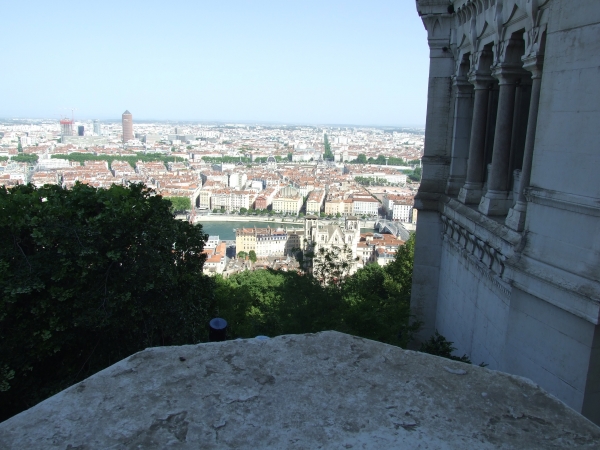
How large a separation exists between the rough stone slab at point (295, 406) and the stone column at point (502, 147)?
2.98 m

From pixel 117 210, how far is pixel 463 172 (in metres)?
4.05

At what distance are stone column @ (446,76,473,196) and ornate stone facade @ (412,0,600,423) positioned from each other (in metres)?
0.01

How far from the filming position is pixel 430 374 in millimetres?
2510

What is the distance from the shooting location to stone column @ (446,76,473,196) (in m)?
6.39

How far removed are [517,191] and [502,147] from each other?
458 mm

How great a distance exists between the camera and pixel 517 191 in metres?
5.03

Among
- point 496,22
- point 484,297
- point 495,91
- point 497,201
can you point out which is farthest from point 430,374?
point 495,91

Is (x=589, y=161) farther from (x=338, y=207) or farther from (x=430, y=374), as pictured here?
(x=338, y=207)

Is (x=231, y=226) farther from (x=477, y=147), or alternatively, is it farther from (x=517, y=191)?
(x=517, y=191)

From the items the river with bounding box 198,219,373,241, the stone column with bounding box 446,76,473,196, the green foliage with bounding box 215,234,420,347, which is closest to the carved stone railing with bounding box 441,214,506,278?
the stone column with bounding box 446,76,473,196

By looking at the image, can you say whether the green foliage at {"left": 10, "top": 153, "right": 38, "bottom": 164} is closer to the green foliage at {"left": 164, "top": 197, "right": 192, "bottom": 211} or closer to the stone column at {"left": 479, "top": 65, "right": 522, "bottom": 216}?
the green foliage at {"left": 164, "top": 197, "right": 192, "bottom": 211}

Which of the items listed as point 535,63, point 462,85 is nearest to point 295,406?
A: point 535,63

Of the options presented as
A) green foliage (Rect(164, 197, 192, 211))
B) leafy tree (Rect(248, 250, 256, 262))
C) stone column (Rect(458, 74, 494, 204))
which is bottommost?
leafy tree (Rect(248, 250, 256, 262))

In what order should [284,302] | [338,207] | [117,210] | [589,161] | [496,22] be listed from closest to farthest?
[589,161] → [496,22] → [117,210] → [284,302] → [338,207]
